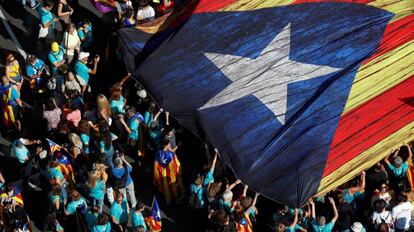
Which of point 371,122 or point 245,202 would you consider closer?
point 245,202

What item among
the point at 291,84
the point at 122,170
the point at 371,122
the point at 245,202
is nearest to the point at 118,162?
the point at 122,170

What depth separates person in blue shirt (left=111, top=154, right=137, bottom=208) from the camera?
13633 millimetres

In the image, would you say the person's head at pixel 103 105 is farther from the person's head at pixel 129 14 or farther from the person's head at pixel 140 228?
the person's head at pixel 140 228

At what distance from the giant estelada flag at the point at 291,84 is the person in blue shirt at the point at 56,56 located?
150 cm

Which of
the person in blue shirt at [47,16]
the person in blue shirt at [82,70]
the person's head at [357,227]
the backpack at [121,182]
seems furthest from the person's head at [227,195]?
the person in blue shirt at [47,16]

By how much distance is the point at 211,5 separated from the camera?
1530 centimetres

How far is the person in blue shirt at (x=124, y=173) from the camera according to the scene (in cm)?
1363

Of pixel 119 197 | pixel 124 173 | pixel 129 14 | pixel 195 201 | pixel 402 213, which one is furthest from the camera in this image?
pixel 129 14

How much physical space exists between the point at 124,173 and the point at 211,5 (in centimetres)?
361

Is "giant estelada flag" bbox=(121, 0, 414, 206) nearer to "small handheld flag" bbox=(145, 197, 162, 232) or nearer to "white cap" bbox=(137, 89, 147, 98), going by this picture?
"white cap" bbox=(137, 89, 147, 98)

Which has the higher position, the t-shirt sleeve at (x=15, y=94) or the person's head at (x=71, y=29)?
the person's head at (x=71, y=29)

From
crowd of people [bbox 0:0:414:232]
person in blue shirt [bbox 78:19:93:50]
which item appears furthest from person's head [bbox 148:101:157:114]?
person in blue shirt [bbox 78:19:93:50]

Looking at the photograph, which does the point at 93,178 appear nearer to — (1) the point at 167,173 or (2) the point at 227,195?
(1) the point at 167,173

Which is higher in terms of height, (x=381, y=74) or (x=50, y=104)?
(x=381, y=74)
